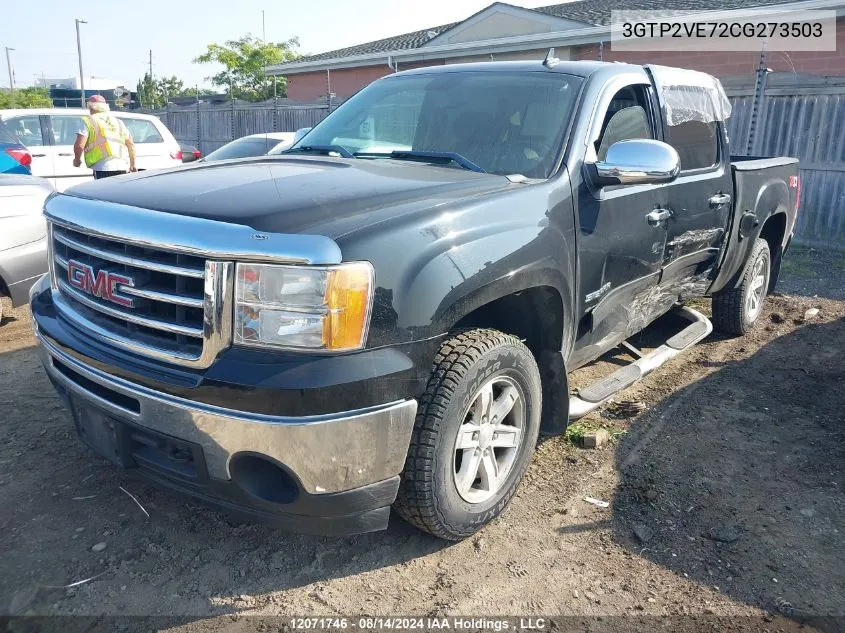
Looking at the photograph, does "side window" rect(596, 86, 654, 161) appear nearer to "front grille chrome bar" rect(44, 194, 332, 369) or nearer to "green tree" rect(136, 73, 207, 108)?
"front grille chrome bar" rect(44, 194, 332, 369)

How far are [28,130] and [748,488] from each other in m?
10.7

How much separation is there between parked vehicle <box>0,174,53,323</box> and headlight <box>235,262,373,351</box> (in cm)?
379

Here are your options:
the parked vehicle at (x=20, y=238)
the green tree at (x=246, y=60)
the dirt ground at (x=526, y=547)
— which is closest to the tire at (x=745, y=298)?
the dirt ground at (x=526, y=547)

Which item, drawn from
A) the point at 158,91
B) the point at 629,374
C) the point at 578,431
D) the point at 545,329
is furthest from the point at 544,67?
the point at 158,91

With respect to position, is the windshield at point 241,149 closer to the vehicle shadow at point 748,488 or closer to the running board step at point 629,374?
the running board step at point 629,374

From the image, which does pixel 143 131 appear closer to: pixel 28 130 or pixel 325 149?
pixel 28 130

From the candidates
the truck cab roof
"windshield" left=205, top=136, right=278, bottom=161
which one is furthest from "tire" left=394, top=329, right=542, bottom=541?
"windshield" left=205, top=136, right=278, bottom=161

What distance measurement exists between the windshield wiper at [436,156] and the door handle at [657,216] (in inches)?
40.0

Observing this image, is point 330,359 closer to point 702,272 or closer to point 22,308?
point 702,272

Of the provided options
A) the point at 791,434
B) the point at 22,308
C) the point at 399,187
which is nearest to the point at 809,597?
the point at 791,434

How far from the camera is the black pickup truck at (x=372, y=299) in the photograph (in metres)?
2.12

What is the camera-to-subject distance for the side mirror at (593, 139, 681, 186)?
9.73ft

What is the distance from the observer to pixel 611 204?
3.25 meters

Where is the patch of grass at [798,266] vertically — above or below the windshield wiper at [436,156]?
below
